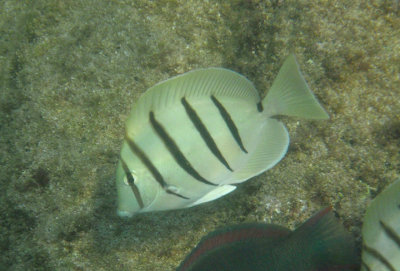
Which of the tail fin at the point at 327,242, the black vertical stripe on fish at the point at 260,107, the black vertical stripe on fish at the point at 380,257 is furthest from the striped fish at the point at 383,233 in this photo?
the black vertical stripe on fish at the point at 260,107

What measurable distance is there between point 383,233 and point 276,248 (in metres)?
0.72

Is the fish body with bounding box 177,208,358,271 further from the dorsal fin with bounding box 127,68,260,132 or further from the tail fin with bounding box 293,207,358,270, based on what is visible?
the dorsal fin with bounding box 127,68,260,132

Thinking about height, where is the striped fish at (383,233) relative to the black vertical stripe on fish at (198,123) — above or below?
below

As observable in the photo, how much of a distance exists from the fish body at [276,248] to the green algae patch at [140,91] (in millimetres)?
558

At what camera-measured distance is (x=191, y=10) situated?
321 cm

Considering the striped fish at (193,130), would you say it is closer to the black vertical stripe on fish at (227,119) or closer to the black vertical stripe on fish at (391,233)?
the black vertical stripe on fish at (227,119)

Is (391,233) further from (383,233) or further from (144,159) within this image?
(144,159)

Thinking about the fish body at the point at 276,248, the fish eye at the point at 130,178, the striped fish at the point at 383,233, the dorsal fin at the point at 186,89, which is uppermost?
the dorsal fin at the point at 186,89

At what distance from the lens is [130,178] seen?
1.72 metres

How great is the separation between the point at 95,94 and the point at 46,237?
59.6 inches

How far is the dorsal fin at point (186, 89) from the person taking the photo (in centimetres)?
167

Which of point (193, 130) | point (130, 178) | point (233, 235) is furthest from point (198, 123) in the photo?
point (233, 235)

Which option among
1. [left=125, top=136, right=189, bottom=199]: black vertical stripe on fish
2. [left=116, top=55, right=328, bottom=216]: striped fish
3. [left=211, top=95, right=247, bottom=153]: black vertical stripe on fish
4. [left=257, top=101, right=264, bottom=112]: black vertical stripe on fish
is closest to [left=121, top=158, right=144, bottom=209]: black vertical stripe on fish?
[left=116, top=55, right=328, bottom=216]: striped fish

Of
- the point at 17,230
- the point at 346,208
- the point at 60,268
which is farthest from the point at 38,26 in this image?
the point at 346,208
